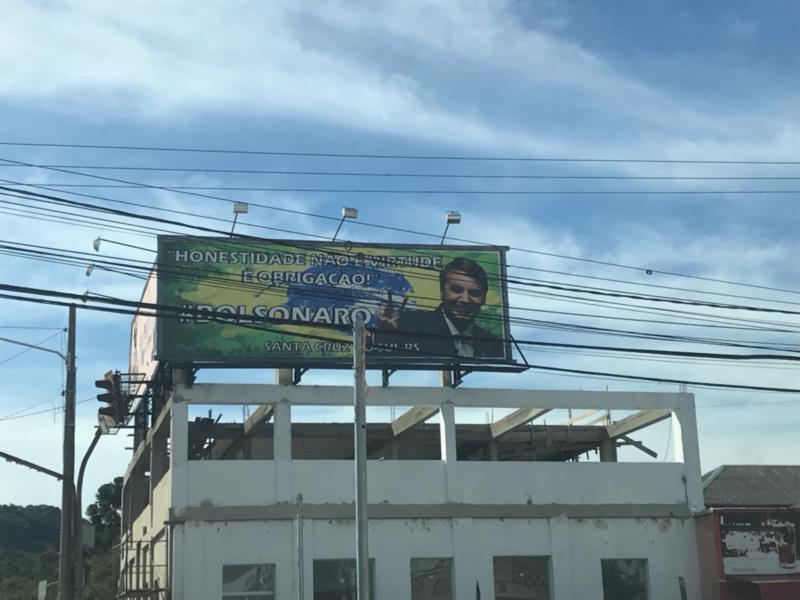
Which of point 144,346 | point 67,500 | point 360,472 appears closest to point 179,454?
point 67,500

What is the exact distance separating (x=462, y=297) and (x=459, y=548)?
6958mm

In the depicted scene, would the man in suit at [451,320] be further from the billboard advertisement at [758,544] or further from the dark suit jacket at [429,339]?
the billboard advertisement at [758,544]

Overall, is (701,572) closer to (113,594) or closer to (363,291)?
(363,291)

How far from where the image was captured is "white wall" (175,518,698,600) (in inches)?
1007

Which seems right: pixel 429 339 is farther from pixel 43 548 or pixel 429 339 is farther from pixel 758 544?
pixel 43 548

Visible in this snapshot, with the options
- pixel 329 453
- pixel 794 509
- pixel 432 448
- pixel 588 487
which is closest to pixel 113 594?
pixel 329 453

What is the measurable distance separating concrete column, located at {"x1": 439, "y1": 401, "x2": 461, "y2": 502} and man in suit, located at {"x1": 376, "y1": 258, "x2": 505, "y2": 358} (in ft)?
5.08

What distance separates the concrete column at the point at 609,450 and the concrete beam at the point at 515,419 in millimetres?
3599

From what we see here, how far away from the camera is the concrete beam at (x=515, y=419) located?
31.1 metres

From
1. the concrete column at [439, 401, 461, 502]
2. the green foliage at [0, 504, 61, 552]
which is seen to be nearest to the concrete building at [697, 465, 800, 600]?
the concrete column at [439, 401, 461, 502]

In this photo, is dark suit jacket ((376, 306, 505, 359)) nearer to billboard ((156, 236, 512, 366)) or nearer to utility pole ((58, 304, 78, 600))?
billboard ((156, 236, 512, 366))

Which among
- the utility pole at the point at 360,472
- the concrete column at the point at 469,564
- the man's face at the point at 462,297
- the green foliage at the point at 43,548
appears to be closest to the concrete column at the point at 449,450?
the concrete column at the point at 469,564

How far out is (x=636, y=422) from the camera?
106 ft

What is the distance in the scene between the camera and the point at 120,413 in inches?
843
